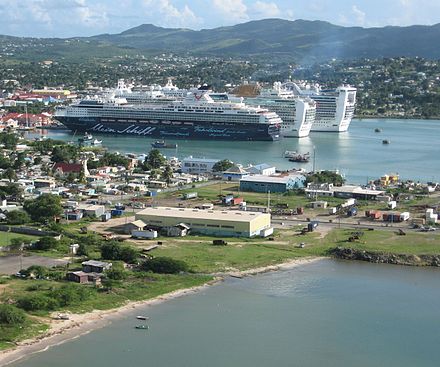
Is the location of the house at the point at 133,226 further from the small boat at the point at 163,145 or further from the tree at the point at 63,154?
the small boat at the point at 163,145

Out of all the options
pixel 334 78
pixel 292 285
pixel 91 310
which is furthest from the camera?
pixel 334 78

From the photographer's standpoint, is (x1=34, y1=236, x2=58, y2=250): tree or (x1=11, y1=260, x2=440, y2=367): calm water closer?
(x1=11, y1=260, x2=440, y2=367): calm water

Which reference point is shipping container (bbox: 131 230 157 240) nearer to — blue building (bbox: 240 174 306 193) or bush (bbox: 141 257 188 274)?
bush (bbox: 141 257 188 274)

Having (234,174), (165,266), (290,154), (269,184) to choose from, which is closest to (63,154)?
(234,174)

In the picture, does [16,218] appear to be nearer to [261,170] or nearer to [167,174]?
[167,174]

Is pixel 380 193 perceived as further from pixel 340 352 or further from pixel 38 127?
pixel 38 127

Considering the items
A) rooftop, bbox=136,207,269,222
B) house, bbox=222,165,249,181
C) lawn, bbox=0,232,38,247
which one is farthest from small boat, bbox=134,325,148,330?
house, bbox=222,165,249,181

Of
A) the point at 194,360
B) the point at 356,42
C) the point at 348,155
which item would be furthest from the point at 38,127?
the point at 356,42
